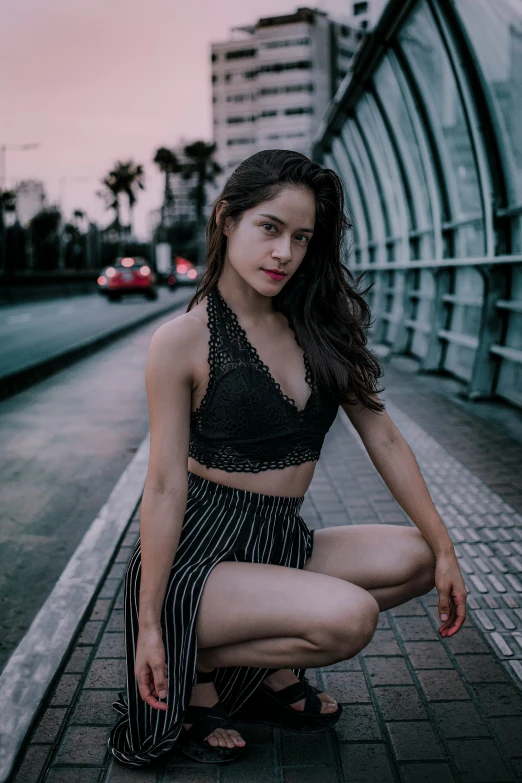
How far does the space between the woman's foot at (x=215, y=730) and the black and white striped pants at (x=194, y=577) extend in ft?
0.29

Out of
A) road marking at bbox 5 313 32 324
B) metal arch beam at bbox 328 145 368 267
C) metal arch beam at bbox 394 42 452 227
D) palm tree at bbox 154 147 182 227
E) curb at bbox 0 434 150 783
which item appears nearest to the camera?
curb at bbox 0 434 150 783

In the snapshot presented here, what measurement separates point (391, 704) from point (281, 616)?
825mm

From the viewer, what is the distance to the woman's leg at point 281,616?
2.07m

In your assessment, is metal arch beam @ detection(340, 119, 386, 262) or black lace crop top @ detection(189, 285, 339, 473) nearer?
black lace crop top @ detection(189, 285, 339, 473)

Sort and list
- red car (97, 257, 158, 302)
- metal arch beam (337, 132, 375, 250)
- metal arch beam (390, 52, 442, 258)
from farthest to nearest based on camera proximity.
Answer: red car (97, 257, 158, 302) → metal arch beam (337, 132, 375, 250) → metal arch beam (390, 52, 442, 258)

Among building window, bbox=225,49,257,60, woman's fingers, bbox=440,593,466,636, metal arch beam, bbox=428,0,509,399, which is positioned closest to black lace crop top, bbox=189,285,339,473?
woman's fingers, bbox=440,593,466,636

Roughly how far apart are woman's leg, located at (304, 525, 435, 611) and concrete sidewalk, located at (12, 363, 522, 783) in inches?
16.3

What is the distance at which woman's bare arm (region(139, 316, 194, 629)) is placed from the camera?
2115 mm

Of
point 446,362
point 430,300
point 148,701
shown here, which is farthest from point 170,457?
point 430,300

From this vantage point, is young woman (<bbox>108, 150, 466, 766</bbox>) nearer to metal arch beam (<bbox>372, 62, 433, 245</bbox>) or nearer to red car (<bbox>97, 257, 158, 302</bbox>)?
metal arch beam (<bbox>372, 62, 433, 245</bbox>)

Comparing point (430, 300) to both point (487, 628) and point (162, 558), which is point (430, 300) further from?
point (162, 558)

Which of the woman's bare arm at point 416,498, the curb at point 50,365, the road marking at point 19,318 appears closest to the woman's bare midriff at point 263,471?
the woman's bare arm at point 416,498

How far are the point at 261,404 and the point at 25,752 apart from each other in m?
1.20

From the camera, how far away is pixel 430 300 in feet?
36.6
